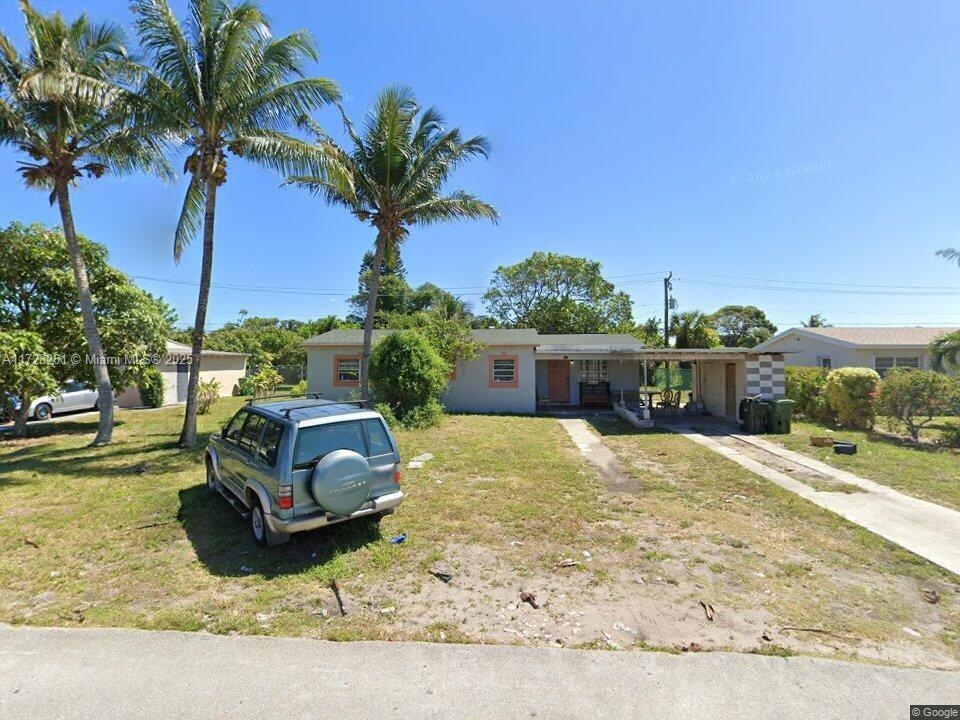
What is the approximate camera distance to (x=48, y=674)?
285 centimetres

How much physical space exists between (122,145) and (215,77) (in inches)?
121

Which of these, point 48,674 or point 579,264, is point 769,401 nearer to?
point 48,674

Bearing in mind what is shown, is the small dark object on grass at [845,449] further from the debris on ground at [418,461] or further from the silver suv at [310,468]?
the silver suv at [310,468]

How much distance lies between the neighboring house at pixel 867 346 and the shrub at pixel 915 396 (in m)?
6.79

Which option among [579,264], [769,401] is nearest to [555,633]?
[769,401]

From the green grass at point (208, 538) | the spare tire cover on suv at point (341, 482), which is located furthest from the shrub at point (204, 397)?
the spare tire cover on suv at point (341, 482)

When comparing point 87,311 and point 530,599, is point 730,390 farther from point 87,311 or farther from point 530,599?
point 87,311

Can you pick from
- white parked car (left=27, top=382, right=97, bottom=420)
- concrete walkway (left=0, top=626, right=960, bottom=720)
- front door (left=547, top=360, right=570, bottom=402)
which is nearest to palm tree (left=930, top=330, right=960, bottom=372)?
front door (left=547, top=360, right=570, bottom=402)

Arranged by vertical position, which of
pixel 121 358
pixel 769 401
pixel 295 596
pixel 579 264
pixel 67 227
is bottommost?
pixel 295 596

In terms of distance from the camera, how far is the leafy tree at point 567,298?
34594 mm

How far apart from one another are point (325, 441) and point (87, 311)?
9436mm

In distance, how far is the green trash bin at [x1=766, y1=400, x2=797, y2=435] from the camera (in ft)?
39.2

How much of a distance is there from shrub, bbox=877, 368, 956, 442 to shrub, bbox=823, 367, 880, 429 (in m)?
0.73

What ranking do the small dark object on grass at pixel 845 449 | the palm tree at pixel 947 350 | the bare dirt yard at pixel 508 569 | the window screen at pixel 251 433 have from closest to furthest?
1. the bare dirt yard at pixel 508 569
2. the window screen at pixel 251 433
3. the small dark object on grass at pixel 845 449
4. the palm tree at pixel 947 350
